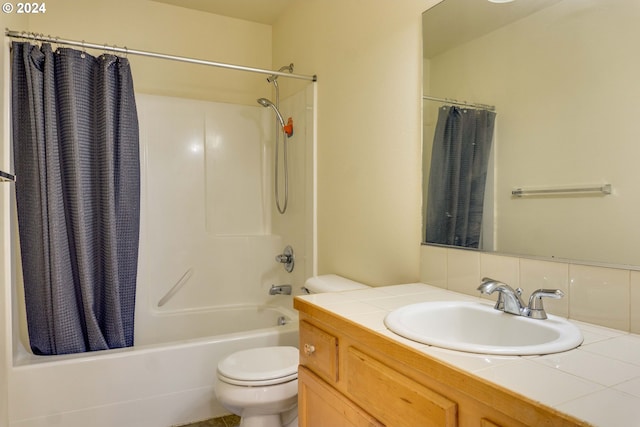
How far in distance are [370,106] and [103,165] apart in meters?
1.37

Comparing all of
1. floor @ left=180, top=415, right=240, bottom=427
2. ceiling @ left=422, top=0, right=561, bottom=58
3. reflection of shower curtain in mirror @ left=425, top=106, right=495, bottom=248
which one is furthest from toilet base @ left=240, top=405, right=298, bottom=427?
ceiling @ left=422, top=0, right=561, bottom=58

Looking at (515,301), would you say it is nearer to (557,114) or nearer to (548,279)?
(548,279)

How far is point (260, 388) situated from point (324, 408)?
495mm

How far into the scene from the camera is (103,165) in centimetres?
198

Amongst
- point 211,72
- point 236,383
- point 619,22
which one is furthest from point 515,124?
point 211,72

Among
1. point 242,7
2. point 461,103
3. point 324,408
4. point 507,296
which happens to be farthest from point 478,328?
point 242,7

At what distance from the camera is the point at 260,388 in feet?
4.99

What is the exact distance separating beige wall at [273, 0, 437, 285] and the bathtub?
0.67 meters

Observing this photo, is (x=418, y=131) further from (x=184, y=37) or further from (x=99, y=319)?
(x=184, y=37)

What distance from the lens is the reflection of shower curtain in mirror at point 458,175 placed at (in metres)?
1.33

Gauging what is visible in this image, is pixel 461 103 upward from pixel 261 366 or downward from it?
upward

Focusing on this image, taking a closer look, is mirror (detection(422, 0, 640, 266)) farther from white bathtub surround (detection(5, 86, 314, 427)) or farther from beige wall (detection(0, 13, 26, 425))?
beige wall (detection(0, 13, 26, 425))

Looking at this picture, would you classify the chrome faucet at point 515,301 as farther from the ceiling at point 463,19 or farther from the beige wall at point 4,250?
the beige wall at point 4,250

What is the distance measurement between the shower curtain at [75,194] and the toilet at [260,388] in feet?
2.43
